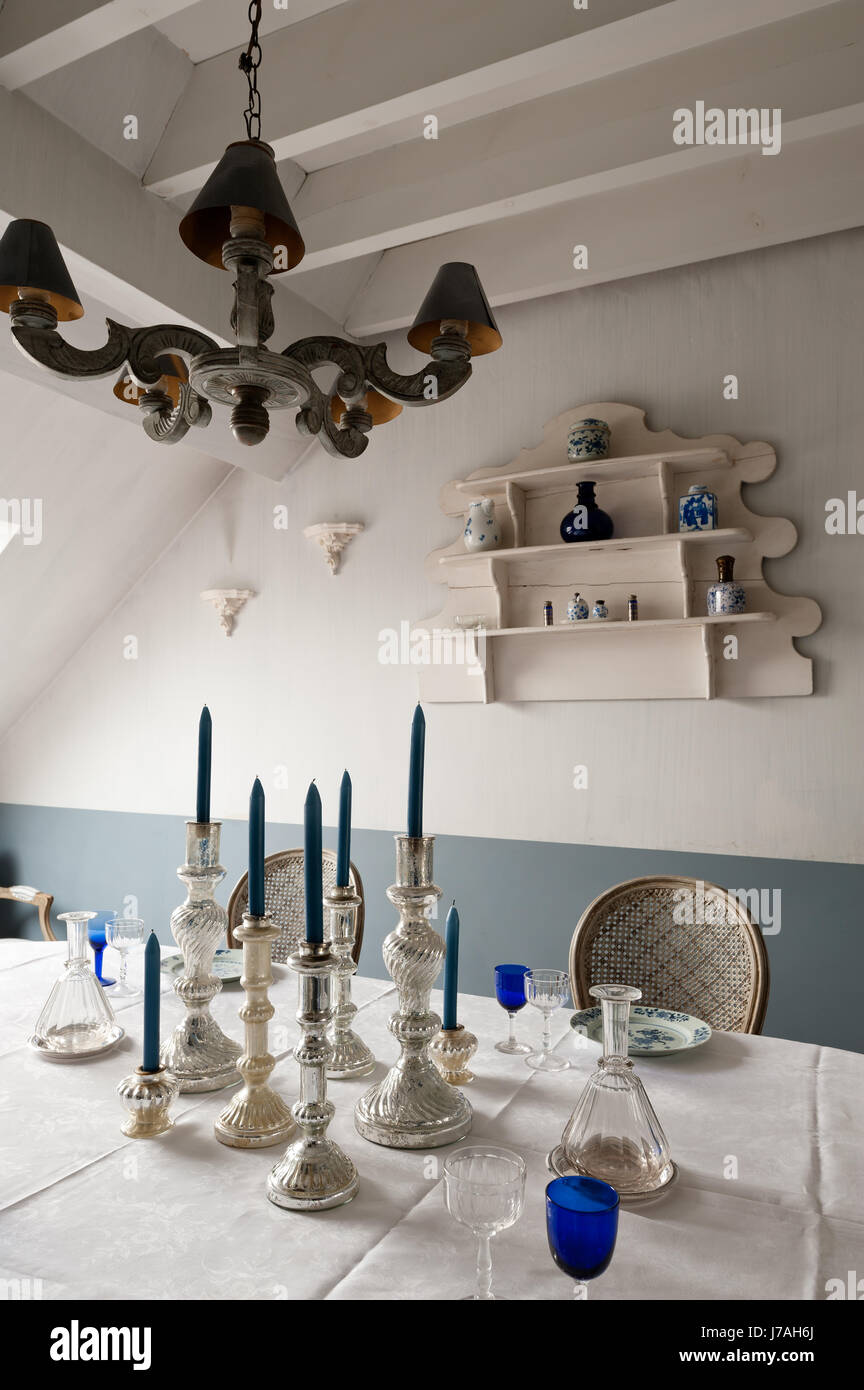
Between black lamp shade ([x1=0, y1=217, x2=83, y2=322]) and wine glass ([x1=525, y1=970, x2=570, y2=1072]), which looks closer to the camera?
black lamp shade ([x1=0, y1=217, x2=83, y2=322])

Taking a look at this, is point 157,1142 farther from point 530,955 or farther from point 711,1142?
point 530,955

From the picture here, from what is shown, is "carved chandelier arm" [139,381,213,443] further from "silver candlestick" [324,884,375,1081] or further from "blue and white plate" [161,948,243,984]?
"blue and white plate" [161,948,243,984]

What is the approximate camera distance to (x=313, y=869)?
927 mm

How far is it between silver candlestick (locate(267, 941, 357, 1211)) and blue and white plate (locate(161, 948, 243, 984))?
2.42ft

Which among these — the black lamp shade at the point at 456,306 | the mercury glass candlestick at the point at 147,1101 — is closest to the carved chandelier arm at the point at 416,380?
the black lamp shade at the point at 456,306

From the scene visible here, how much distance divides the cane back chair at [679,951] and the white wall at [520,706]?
824 mm

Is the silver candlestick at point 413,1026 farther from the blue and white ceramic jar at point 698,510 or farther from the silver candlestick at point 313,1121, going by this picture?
the blue and white ceramic jar at point 698,510

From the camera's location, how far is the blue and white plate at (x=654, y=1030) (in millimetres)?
1330

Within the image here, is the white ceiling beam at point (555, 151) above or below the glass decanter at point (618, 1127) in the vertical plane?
above

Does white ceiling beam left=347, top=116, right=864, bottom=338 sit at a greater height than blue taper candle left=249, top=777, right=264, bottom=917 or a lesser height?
greater

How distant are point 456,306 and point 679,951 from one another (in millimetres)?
1275

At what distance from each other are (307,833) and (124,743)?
2.94 meters

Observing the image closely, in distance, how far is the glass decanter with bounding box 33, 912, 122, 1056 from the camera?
1304 millimetres

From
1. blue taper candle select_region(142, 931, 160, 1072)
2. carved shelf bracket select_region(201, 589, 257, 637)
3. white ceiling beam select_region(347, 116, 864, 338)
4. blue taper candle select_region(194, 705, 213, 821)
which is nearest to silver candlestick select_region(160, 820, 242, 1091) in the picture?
blue taper candle select_region(194, 705, 213, 821)
